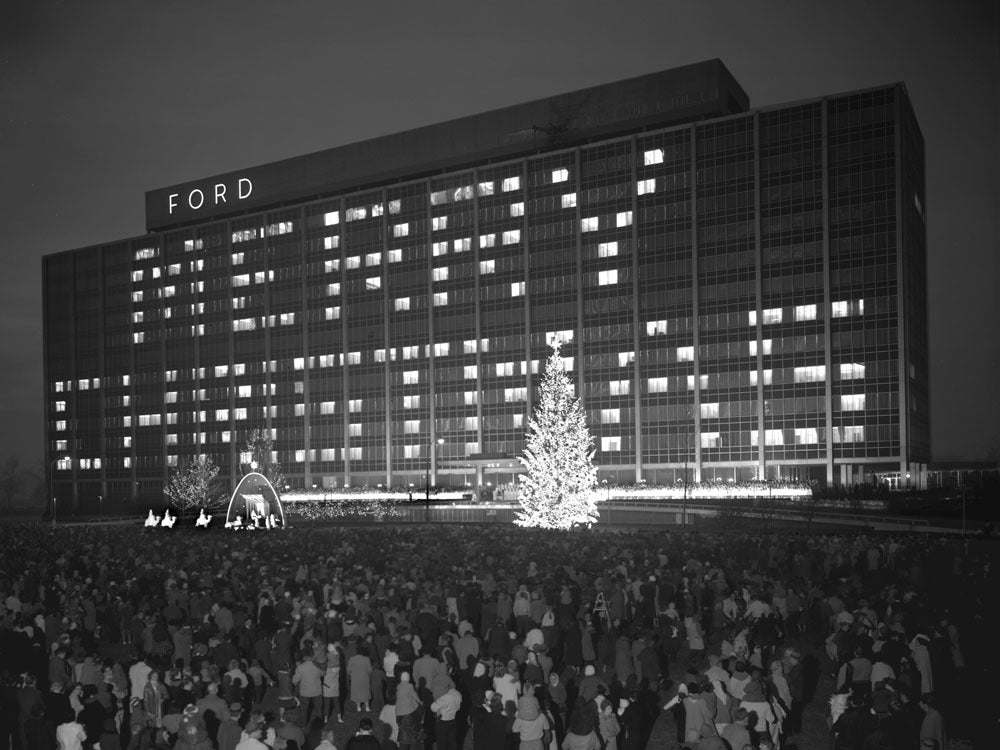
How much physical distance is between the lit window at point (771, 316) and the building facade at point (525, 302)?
0.16 m

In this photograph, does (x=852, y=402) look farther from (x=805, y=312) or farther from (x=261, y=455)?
(x=261, y=455)

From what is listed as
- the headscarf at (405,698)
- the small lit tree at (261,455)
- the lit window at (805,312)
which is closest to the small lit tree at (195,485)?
the small lit tree at (261,455)

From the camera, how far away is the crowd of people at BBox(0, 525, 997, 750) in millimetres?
14305

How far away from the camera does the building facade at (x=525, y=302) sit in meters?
107

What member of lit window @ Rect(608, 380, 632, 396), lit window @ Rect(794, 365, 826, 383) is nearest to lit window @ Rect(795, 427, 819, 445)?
lit window @ Rect(794, 365, 826, 383)

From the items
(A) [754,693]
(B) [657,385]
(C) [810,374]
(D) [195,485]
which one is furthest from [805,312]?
(A) [754,693]

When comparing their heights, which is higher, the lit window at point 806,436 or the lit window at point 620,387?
the lit window at point 620,387

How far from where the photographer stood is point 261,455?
141 metres

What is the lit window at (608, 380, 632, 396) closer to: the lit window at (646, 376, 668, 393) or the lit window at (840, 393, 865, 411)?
the lit window at (646, 376, 668, 393)

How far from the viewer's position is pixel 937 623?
20.1 meters

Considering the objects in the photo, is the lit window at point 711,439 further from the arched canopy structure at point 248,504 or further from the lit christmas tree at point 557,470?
the arched canopy structure at point 248,504

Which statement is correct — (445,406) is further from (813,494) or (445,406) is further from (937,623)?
(937,623)

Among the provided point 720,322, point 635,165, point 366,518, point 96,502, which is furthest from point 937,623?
point 96,502

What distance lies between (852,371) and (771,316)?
10.3 meters
